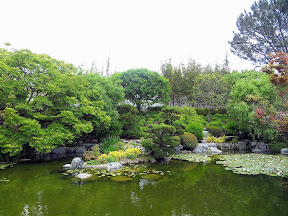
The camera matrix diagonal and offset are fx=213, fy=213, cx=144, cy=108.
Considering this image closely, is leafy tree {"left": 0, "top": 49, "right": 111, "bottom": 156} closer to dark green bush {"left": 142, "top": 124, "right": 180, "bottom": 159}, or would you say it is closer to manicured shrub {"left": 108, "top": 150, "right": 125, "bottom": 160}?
manicured shrub {"left": 108, "top": 150, "right": 125, "bottom": 160}

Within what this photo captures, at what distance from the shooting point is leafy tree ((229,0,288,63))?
17.2 meters

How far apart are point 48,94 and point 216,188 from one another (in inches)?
327

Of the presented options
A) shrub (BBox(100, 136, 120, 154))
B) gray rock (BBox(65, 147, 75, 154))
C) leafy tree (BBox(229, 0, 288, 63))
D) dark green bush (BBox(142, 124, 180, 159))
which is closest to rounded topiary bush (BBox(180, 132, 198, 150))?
dark green bush (BBox(142, 124, 180, 159))

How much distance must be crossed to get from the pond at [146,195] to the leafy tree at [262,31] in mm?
14994

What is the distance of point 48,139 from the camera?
28.5 ft

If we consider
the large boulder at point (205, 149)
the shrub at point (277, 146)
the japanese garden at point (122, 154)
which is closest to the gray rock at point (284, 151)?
the japanese garden at point (122, 154)

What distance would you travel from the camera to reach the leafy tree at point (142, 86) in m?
19.4

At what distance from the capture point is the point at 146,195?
5504 mm

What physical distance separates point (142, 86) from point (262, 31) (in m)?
11.4

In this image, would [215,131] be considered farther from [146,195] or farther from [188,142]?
[146,195]

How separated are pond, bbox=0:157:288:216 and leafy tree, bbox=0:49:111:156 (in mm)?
1332

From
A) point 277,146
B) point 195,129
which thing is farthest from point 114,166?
point 277,146

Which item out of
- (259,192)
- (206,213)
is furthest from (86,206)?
(259,192)

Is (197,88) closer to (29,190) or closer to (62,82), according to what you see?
(62,82)
